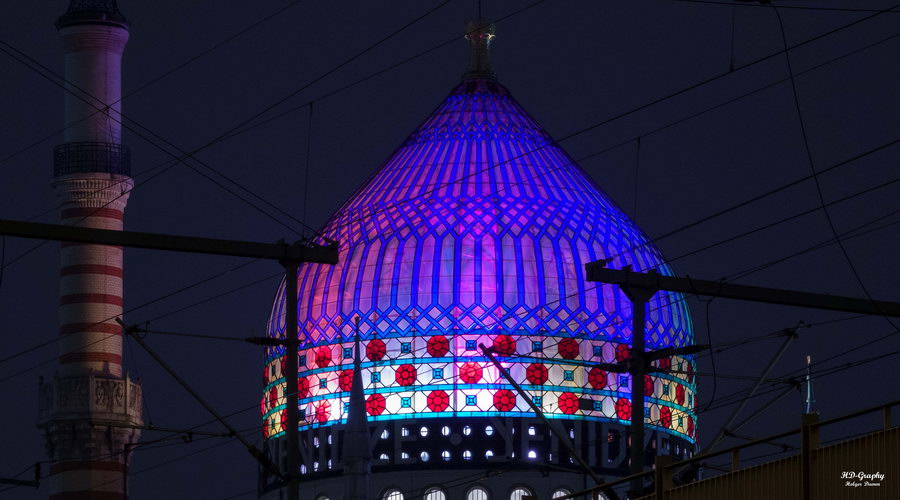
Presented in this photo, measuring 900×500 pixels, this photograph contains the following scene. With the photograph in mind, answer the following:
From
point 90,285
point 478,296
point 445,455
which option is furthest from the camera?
point 478,296

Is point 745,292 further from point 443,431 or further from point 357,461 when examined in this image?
point 443,431

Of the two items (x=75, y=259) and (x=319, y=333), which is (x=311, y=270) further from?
(x=75, y=259)

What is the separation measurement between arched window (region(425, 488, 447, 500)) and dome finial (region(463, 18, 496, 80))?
13676 mm

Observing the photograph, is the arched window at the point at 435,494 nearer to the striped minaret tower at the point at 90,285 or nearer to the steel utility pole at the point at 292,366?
the striped minaret tower at the point at 90,285

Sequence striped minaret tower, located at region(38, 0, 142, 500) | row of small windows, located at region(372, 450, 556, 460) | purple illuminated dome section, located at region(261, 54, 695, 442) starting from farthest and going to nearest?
purple illuminated dome section, located at region(261, 54, 695, 442) → row of small windows, located at region(372, 450, 556, 460) → striped minaret tower, located at region(38, 0, 142, 500)

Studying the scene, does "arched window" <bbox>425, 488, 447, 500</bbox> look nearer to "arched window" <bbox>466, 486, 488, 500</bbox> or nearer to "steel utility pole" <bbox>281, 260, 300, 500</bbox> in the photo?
"arched window" <bbox>466, 486, 488, 500</bbox>

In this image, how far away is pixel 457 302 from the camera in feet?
239

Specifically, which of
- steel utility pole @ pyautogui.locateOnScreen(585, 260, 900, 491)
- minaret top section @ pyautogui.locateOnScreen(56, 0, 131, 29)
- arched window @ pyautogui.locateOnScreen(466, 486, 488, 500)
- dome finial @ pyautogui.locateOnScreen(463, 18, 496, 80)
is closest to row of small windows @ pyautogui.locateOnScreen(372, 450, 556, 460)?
arched window @ pyautogui.locateOnScreen(466, 486, 488, 500)

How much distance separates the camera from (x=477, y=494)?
7256cm

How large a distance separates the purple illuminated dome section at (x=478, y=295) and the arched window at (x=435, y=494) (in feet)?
7.60

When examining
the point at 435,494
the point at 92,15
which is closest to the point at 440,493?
the point at 435,494

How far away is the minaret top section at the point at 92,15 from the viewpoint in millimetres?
62469

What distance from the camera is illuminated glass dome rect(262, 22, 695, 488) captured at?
2849 inches

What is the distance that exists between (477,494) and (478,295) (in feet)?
19.5
